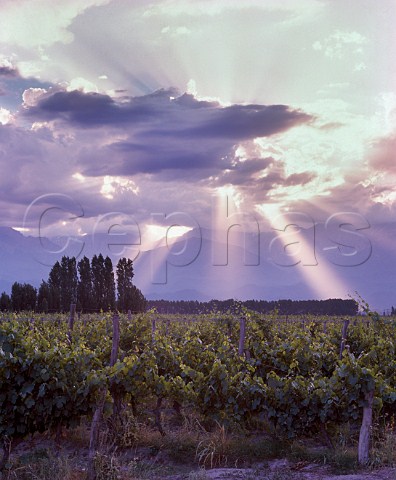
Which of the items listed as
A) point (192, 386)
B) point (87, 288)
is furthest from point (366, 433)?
point (87, 288)

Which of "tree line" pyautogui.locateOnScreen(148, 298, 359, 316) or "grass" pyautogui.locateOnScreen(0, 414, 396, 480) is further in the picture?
"tree line" pyautogui.locateOnScreen(148, 298, 359, 316)

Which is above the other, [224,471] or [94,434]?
[94,434]

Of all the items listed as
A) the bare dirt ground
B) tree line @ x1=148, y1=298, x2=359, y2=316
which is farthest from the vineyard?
tree line @ x1=148, y1=298, x2=359, y2=316

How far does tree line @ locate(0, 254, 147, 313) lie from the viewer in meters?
73.9

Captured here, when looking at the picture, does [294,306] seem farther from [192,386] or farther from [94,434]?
[94,434]

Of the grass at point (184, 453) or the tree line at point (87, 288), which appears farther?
the tree line at point (87, 288)

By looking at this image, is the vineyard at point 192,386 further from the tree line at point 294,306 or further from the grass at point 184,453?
the tree line at point 294,306

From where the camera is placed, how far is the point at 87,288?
265 ft

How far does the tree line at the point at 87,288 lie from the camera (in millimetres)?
73875

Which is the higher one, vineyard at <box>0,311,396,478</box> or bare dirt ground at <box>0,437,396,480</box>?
vineyard at <box>0,311,396,478</box>

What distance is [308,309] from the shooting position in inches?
4286

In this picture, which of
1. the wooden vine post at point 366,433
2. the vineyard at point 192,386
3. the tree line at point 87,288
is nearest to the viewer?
the wooden vine post at point 366,433

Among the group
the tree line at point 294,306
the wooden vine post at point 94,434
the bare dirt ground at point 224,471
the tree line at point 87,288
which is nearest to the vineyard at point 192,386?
the wooden vine post at point 94,434

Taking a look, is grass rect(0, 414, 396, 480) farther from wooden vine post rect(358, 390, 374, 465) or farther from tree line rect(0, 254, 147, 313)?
tree line rect(0, 254, 147, 313)
